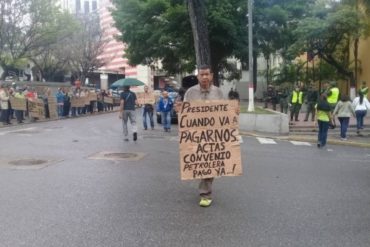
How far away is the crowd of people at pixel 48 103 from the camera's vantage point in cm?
2273

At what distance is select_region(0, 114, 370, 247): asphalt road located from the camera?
5.79 m

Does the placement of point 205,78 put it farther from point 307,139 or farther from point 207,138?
point 307,139

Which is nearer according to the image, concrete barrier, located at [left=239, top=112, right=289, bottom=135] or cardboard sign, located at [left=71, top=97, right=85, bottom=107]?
concrete barrier, located at [left=239, top=112, right=289, bottom=135]

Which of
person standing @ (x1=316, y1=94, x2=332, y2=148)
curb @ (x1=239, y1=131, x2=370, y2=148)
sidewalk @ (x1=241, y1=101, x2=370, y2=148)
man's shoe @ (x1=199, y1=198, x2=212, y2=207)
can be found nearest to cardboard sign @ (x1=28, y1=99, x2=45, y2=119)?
curb @ (x1=239, y1=131, x2=370, y2=148)

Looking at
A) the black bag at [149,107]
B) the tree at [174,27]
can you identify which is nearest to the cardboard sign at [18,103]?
the black bag at [149,107]

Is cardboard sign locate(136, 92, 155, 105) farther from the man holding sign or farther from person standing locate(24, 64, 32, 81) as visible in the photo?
person standing locate(24, 64, 32, 81)

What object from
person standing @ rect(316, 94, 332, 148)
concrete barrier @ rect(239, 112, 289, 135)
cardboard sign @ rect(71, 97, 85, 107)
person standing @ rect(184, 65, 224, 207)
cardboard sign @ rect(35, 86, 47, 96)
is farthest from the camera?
cardboard sign @ rect(35, 86, 47, 96)

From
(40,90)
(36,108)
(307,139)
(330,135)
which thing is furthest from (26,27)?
(307,139)

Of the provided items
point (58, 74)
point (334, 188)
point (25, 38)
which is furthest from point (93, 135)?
point (58, 74)

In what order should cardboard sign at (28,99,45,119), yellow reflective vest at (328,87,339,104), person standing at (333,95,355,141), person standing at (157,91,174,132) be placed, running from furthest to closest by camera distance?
1. cardboard sign at (28,99,45,119)
2. yellow reflective vest at (328,87,339,104)
3. person standing at (157,91,174,132)
4. person standing at (333,95,355,141)

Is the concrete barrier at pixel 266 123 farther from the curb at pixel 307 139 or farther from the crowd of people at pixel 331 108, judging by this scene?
the crowd of people at pixel 331 108

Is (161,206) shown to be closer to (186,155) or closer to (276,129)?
(186,155)

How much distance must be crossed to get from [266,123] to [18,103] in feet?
36.6

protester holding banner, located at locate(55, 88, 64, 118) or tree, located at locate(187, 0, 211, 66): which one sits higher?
tree, located at locate(187, 0, 211, 66)
